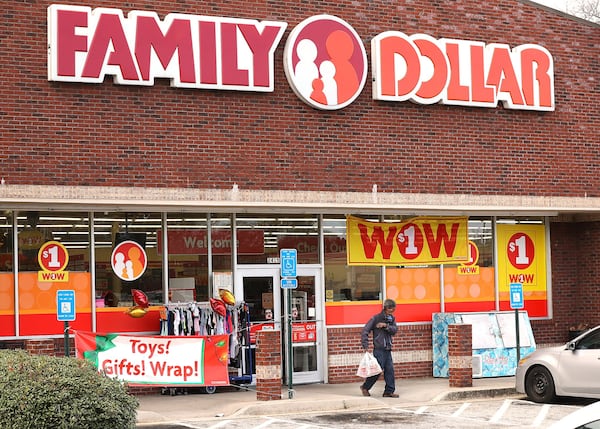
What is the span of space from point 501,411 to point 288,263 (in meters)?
4.15

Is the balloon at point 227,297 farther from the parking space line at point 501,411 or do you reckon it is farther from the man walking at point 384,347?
the parking space line at point 501,411

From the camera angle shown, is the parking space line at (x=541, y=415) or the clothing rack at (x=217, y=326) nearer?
the parking space line at (x=541, y=415)

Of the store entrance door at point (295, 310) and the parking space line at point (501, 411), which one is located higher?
the store entrance door at point (295, 310)

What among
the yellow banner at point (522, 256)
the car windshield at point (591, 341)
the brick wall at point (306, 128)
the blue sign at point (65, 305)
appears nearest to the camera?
the blue sign at point (65, 305)

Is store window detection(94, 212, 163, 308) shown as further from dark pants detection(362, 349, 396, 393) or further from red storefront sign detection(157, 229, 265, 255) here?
dark pants detection(362, 349, 396, 393)

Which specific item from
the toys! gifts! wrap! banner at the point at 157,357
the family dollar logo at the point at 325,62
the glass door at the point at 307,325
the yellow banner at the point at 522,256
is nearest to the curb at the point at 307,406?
the toys! gifts! wrap! banner at the point at 157,357

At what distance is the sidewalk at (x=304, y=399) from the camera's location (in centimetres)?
1675

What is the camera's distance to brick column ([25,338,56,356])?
664 inches

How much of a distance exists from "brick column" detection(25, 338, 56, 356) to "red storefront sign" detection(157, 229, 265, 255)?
2.85m

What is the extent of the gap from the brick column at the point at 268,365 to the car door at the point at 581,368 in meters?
4.58

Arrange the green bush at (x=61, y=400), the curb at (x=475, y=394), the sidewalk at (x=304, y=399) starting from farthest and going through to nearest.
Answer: the curb at (x=475, y=394), the sidewalk at (x=304, y=399), the green bush at (x=61, y=400)

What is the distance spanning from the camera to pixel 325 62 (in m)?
19.8

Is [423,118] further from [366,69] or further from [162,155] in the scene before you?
[162,155]

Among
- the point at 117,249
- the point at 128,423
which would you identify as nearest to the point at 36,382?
the point at 128,423
